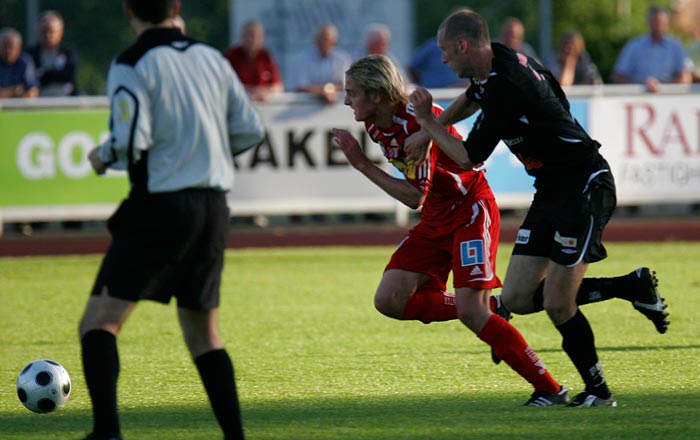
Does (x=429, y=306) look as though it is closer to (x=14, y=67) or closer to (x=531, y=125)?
(x=531, y=125)

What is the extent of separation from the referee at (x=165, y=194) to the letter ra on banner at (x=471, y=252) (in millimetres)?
1656

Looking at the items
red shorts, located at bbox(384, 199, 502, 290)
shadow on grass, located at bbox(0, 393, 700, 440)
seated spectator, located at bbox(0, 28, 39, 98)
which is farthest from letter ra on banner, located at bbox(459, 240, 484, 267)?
seated spectator, located at bbox(0, 28, 39, 98)

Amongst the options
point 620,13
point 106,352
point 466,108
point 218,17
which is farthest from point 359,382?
point 620,13

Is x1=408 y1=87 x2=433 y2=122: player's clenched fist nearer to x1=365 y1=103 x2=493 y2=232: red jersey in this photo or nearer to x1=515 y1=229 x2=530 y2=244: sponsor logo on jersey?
x1=365 y1=103 x2=493 y2=232: red jersey

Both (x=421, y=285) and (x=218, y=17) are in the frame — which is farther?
(x=218, y=17)

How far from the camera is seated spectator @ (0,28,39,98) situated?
15.8 metres

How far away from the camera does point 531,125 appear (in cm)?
627

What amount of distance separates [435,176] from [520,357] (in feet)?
3.38

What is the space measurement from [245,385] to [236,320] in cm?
282

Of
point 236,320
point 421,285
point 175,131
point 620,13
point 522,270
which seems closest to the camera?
point 175,131

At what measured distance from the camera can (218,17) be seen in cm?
4759

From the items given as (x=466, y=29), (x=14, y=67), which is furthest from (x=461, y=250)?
(x=14, y=67)

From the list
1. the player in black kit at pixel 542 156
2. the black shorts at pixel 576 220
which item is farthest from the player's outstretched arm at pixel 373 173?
the black shorts at pixel 576 220

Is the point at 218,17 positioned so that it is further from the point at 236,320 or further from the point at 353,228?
the point at 236,320
